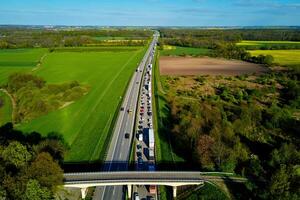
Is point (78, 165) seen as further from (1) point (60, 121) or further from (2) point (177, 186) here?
(1) point (60, 121)

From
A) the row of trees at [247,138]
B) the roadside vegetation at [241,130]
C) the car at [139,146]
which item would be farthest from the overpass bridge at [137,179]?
the car at [139,146]

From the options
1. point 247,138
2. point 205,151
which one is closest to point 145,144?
point 205,151

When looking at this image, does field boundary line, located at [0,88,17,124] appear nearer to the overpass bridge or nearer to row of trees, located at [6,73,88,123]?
row of trees, located at [6,73,88,123]

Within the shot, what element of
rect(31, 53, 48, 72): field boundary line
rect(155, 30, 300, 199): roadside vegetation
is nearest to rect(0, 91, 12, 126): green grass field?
rect(155, 30, 300, 199): roadside vegetation

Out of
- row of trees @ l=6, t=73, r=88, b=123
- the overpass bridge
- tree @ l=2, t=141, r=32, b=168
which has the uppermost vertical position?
tree @ l=2, t=141, r=32, b=168

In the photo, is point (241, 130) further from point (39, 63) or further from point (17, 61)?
point (17, 61)

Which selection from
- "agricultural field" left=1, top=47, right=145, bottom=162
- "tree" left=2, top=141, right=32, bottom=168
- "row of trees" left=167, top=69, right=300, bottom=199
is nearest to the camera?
"tree" left=2, top=141, right=32, bottom=168

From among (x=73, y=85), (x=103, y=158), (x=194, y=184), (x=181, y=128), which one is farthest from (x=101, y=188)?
(x=73, y=85)
